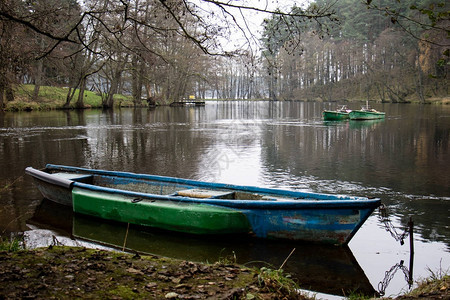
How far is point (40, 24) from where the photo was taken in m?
5.91

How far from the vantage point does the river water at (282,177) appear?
6.22 m

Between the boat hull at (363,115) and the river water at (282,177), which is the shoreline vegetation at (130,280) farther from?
the boat hull at (363,115)

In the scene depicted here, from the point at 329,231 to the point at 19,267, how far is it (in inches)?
169

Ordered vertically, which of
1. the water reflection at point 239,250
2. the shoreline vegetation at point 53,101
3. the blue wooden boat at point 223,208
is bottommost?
the water reflection at point 239,250

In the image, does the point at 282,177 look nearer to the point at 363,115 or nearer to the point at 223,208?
the point at 223,208

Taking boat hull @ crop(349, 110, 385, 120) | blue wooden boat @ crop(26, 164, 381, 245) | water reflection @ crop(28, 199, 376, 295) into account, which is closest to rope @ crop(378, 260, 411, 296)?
water reflection @ crop(28, 199, 376, 295)

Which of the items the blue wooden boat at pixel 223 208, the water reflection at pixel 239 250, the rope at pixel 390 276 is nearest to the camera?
the rope at pixel 390 276

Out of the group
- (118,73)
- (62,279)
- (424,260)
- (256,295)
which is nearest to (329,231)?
(424,260)

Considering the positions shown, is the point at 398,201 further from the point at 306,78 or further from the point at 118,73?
the point at 306,78

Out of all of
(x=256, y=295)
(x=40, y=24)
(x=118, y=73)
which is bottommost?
(x=256, y=295)

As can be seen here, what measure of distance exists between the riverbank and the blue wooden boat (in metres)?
2.16

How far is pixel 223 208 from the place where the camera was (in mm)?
6855

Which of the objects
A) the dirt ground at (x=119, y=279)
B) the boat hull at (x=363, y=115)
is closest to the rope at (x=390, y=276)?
the dirt ground at (x=119, y=279)

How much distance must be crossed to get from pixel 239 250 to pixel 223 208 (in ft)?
2.30
